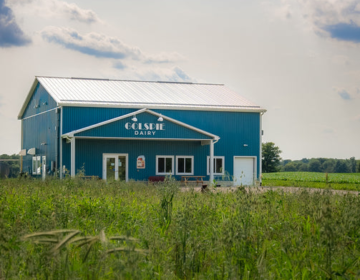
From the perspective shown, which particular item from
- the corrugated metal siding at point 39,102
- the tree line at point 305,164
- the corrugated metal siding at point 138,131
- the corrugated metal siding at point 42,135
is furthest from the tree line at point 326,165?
the corrugated metal siding at point 138,131

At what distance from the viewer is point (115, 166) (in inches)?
1281

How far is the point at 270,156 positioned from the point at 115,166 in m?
51.2

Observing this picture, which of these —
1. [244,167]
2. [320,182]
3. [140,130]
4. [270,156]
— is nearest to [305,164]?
[270,156]

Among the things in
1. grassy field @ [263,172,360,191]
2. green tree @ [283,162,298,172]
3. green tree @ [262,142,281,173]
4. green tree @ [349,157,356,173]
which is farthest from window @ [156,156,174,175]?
green tree @ [283,162,298,172]

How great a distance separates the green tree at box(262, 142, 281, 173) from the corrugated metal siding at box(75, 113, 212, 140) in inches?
1962

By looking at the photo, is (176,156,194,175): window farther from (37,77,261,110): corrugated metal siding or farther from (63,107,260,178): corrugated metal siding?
(37,77,261,110): corrugated metal siding

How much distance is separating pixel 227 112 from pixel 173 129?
5589 millimetres

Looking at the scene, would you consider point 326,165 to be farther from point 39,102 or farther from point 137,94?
point 39,102

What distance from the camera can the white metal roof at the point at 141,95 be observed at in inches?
1302

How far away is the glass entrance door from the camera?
32.2m

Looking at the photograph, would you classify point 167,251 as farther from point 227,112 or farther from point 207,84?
point 207,84

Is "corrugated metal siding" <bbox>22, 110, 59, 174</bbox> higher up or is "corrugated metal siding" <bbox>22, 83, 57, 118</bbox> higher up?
"corrugated metal siding" <bbox>22, 83, 57, 118</bbox>

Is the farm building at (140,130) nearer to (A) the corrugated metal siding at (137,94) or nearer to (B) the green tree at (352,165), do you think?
(A) the corrugated metal siding at (137,94)

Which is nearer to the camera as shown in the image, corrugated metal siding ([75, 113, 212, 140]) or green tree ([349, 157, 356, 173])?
corrugated metal siding ([75, 113, 212, 140])
